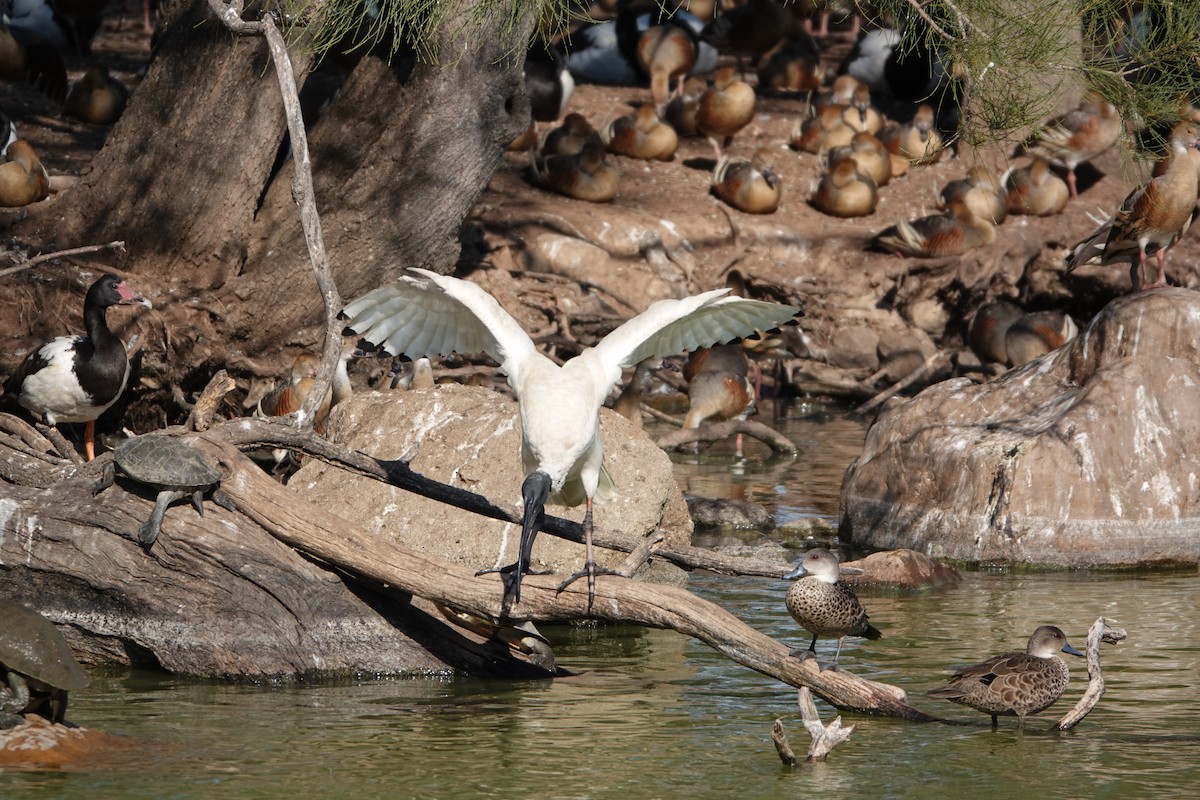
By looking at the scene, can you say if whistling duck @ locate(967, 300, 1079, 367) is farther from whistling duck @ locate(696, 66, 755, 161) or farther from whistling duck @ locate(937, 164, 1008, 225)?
whistling duck @ locate(696, 66, 755, 161)

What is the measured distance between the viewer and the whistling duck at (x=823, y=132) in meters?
17.0

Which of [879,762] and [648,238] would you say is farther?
[648,238]

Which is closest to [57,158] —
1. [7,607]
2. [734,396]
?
[734,396]

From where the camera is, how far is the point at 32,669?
5.38m

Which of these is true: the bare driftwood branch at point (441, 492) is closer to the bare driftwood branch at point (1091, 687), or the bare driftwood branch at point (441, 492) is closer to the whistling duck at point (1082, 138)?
the bare driftwood branch at point (1091, 687)

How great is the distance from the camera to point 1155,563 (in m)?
8.79

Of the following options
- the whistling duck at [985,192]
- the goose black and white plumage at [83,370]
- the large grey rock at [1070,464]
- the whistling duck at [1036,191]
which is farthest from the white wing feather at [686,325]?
the whistling duck at [1036,191]

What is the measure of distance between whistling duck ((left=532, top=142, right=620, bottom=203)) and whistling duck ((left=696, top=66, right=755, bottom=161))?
5.55 ft

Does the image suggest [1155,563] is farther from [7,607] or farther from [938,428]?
[7,607]

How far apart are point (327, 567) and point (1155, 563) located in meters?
4.75

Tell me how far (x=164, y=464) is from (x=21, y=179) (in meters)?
6.14

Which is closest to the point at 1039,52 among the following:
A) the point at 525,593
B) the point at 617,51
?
the point at 525,593

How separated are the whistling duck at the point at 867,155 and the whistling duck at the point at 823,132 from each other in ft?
0.91

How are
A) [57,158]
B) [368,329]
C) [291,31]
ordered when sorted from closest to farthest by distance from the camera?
[368,329] → [291,31] → [57,158]
